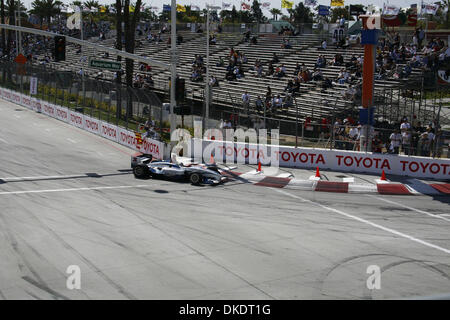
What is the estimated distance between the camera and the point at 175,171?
2216cm

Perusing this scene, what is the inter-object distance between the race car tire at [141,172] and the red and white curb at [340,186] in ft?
12.8

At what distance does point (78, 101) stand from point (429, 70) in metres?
23.6

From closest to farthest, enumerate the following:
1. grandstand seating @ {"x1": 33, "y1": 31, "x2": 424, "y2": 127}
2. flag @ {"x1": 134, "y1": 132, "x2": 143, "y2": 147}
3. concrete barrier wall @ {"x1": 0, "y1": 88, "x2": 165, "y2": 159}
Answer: concrete barrier wall @ {"x1": 0, "y1": 88, "x2": 165, "y2": 159} < flag @ {"x1": 134, "y1": 132, "x2": 143, "y2": 147} < grandstand seating @ {"x1": 33, "y1": 31, "x2": 424, "y2": 127}

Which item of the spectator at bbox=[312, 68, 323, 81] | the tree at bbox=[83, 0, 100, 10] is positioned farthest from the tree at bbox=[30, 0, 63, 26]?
the spectator at bbox=[312, 68, 323, 81]

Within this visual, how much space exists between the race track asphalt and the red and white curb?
2.55 ft

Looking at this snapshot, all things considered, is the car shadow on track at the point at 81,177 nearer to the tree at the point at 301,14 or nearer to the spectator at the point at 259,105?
the spectator at the point at 259,105

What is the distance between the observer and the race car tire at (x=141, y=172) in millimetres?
22703

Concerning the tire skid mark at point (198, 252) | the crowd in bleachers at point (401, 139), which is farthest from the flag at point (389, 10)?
the tire skid mark at point (198, 252)

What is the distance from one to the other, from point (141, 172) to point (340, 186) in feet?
27.5

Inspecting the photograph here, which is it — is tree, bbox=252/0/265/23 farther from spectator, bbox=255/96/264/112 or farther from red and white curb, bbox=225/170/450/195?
red and white curb, bbox=225/170/450/195

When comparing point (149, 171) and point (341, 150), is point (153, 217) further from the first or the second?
point (341, 150)

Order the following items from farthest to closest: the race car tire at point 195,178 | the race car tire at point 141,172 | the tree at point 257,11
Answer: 1. the tree at point 257,11
2. the race car tire at point 141,172
3. the race car tire at point 195,178

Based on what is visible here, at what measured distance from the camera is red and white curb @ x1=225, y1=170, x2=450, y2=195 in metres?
21.6

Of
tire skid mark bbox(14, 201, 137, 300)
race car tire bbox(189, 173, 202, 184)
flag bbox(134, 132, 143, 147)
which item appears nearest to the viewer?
tire skid mark bbox(14, 201, 137, 300)
